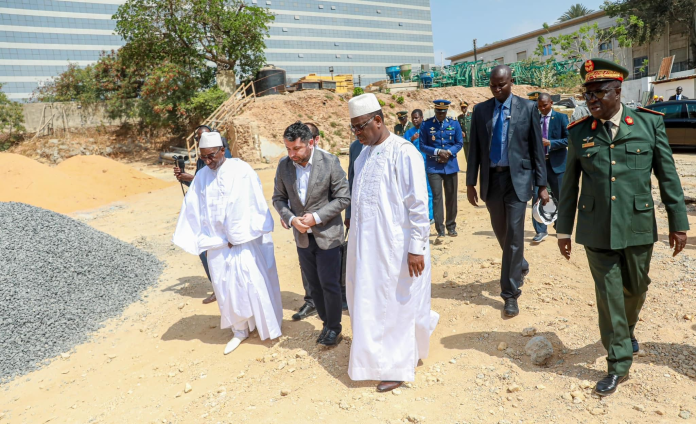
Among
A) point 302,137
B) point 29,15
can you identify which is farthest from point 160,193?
point 29,15

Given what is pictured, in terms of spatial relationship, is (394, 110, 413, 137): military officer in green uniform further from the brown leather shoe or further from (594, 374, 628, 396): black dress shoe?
(594, 374, 628, 396): black dress shoe

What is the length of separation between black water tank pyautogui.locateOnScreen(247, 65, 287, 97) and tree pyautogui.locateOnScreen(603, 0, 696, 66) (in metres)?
24.6

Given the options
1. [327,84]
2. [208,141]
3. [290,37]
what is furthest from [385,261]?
[290,37]

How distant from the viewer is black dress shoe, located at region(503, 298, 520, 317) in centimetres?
397

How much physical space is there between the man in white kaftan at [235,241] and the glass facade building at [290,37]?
28.9m

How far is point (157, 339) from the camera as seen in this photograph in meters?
4.79

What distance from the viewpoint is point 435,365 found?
3.39 m

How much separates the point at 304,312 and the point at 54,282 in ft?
11.3

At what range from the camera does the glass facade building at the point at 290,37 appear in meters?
33.7

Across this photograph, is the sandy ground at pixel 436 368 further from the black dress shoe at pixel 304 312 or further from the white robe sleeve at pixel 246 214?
the white robe sleeve at pixel 246 214

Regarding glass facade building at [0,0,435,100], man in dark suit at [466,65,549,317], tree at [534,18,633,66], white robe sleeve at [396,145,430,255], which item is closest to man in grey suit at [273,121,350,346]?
white robe sleeve at [396,145,430,255]

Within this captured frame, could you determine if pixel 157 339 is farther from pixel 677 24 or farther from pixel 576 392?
pixel 677 24

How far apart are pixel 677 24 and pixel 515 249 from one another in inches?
1541

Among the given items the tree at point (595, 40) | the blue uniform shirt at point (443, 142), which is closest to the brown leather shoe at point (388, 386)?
the blue uniform shirt at point (443, 142)
